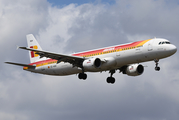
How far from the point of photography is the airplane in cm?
5125

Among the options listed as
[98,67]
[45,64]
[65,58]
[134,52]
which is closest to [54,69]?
[45,64]

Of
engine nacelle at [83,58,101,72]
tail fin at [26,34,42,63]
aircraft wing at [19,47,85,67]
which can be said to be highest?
tail fin at [26,34,42,63]

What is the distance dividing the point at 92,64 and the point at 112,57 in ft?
10.4

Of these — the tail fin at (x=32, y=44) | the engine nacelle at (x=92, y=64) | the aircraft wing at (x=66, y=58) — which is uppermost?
the tail fin at (x=32, y=44)

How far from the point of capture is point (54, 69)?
62.1 metres

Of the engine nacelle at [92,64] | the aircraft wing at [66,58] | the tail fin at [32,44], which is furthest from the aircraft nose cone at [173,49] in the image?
the tail fin at [32,44]

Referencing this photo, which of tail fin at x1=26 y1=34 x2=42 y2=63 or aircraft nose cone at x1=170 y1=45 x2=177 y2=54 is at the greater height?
tail fin at x1=26 y1=34 x2=42 y2=63

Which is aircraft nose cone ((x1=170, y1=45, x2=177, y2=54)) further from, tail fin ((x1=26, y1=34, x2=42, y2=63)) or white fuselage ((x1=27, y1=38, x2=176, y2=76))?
tail fin ((x1=26, y1=34, x2=42, y2=63))

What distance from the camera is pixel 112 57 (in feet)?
176

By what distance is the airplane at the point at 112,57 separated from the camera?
51.2m

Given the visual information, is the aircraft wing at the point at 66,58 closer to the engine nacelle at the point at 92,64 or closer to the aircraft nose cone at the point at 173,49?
the engine nacelle at the point at 92,64

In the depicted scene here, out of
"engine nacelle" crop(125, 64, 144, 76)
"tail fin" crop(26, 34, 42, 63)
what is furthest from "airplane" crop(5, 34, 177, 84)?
"tail fin" crop(26, 34, 42, 63)

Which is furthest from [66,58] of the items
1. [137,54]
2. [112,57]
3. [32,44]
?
[32,44]

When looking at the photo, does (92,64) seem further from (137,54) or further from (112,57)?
(137,54)
